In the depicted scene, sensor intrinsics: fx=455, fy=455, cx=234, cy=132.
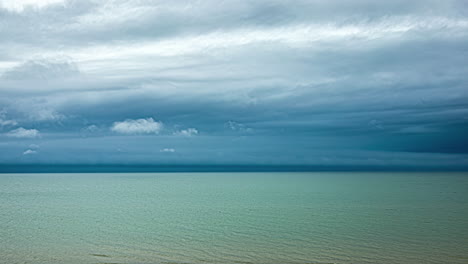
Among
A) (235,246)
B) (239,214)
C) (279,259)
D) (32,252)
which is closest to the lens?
(279,259)

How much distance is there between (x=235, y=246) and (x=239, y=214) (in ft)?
92.3

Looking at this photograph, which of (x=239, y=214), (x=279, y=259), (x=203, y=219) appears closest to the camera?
(x=279, y=259)

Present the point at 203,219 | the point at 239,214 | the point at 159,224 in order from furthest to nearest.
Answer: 1. the point at 239,214
2. the point at 203,219
3. the point at 159,224

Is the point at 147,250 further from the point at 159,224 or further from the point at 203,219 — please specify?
the point at 203,219

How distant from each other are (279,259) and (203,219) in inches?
1152

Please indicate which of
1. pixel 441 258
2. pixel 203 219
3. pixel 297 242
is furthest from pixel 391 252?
pixel 203 219

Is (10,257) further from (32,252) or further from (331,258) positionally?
(331,258)

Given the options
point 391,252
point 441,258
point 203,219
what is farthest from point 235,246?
point 203,219

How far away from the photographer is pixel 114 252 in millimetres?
42594

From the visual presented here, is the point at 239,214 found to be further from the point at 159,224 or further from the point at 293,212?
the point at 159,224

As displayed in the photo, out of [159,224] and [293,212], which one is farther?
[293,212]

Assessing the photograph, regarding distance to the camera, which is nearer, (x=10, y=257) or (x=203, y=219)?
(x=10, y=257)

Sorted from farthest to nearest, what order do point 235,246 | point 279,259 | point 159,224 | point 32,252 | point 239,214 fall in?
point 239,214
point 159,224
point 235,246
point 32,252
point 279,259

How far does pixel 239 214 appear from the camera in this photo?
73125 millimetres
